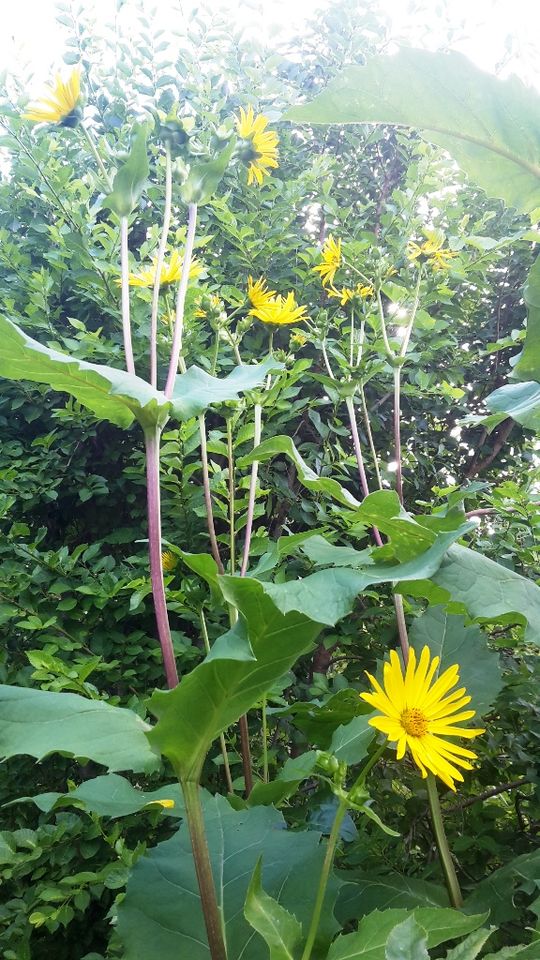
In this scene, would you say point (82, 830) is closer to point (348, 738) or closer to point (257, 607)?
point (348, 738)

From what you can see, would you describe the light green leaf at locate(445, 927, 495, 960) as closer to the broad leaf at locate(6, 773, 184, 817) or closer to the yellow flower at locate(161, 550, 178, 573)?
the broad leaf at locate(6, 773, 184, 817)

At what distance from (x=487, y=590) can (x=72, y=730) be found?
1.09ft

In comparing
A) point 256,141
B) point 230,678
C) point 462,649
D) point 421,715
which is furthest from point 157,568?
point 256,141

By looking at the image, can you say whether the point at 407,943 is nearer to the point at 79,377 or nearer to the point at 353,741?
the point at 353,741

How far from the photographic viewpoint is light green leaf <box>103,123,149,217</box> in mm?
684

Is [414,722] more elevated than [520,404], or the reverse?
[520,404]

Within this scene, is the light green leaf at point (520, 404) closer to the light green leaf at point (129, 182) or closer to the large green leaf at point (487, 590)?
the large green leaf at point (487, 590)

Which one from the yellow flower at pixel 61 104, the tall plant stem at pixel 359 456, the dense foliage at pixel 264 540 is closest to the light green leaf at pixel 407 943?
the dense foliage at pixel 264 540

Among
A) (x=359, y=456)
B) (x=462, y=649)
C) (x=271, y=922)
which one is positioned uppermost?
(x=359, y=456)

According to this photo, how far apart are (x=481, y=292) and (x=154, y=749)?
1.63 m

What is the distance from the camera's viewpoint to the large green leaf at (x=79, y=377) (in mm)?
539

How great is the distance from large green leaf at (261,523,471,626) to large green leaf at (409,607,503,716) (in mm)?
280

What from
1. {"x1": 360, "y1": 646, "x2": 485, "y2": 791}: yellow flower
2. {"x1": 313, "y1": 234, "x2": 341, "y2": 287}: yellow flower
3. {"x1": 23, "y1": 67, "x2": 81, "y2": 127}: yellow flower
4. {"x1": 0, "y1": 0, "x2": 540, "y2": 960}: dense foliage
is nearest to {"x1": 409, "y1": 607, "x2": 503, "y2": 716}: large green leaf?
{"x1": 0, "y1": 0, "x2": 540, "y2": 960}: dense foliage

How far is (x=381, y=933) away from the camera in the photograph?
0.41 metres
